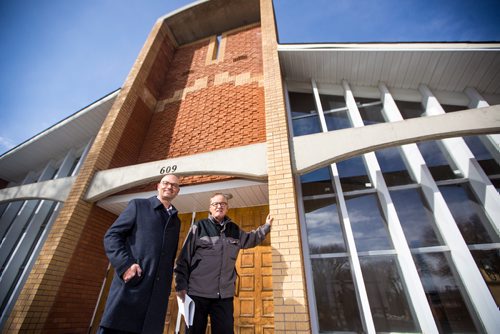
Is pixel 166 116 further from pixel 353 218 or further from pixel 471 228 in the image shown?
pixel 471 228

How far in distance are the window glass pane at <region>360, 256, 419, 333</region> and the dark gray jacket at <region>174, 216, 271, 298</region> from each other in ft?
6.59

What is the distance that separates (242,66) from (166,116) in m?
2.70

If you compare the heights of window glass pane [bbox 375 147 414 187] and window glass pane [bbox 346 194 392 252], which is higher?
window glass pane [bbox 375 147 414 187]

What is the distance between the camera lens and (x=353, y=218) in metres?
3.75

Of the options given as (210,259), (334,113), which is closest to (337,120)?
(334,113)

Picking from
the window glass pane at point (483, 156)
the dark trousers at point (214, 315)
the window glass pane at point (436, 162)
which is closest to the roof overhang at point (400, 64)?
the window glass pane at point (483, 156)

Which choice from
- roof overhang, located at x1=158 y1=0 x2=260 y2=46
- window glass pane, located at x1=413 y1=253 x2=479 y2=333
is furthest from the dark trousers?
roof overhang, located at x1=158 y1=0 x2=260 y2=46

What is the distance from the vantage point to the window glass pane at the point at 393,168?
12.9 ft

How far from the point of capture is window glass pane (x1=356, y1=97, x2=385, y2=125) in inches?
196

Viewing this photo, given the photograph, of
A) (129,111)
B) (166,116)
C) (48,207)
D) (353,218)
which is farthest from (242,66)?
(48,207)

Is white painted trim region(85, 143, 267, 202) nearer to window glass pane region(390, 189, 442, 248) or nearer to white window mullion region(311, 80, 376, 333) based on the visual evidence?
white window mullion region(311, 80, 376, 333)

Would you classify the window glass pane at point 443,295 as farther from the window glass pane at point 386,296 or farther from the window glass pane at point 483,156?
the window glass pane at point 483,156

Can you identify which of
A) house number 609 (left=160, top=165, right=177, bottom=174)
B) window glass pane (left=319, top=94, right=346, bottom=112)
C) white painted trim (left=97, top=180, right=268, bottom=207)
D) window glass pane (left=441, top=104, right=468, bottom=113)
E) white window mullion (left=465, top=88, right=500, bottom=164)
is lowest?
white painted trim (left=97, top=180, right=268, bottom=207)

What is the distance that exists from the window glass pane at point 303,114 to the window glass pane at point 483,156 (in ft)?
8.72
